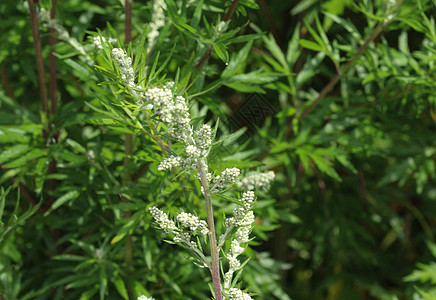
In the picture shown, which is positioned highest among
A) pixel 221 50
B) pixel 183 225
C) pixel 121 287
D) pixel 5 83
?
pixel 221 50

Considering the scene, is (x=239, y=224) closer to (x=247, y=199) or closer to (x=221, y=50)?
(x=247, y=199)

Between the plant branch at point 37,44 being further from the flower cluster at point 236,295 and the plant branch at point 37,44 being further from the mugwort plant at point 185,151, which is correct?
the flower cluster at point 236,295

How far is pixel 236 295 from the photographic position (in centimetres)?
68

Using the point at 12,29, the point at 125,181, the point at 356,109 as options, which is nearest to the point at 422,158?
the point at 356,109

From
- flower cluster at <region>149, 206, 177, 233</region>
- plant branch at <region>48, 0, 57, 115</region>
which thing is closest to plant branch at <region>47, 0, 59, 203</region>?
plant branch at <region>48, 0, 57, 115</region>

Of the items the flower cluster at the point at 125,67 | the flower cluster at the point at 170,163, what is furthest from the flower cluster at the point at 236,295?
the flower cluster at the point at 125,67

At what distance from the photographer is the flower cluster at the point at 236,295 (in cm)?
67

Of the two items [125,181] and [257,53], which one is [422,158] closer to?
[257,53]

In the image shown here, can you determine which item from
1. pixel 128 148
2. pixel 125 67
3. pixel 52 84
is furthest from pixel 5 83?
pixel 125 67

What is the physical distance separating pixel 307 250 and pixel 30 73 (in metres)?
1.27

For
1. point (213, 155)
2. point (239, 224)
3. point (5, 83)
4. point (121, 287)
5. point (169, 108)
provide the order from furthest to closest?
1. point (5, 83)
2. point (121, 287)
3. point (213, 155)
4. point (239, 224)
5. point (169, 108)

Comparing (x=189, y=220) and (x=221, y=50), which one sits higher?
(x=221, y=50)

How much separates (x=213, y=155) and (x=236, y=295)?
0.91ft

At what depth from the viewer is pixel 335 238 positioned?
5.33 feet
